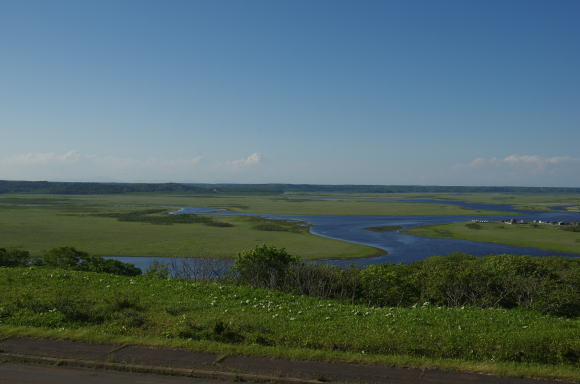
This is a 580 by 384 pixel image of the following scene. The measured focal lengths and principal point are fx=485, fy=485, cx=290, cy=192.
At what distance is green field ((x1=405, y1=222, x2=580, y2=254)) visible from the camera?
5825cm

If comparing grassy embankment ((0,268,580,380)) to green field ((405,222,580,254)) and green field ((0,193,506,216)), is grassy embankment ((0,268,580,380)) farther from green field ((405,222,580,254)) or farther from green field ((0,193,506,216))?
green field ((0,193,506,216))

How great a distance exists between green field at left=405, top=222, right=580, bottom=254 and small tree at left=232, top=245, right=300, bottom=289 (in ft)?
136

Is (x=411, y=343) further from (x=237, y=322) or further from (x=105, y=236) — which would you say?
(x=105, y=236)

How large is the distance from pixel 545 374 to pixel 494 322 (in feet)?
10.7

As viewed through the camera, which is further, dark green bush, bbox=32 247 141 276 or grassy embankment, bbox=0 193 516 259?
grassy embankment, bbox=0 193 516 259

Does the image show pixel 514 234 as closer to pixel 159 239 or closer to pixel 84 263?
pixel 159 239

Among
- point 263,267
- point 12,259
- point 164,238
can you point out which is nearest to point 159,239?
point 164,238

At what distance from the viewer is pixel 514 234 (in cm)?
6688

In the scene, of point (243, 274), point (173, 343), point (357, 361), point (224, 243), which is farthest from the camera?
point (224, 243)

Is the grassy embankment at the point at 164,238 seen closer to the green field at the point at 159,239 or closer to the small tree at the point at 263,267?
the green field at the point at 159,239

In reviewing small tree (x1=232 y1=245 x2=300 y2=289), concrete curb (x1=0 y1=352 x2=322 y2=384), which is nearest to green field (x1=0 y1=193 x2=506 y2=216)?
small tree (x1=232 y1=245 x2=300 y2=289)

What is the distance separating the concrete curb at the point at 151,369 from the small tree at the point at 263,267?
12551mm

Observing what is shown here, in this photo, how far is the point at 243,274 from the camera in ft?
84.3

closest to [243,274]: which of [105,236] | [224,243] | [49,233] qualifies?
[224,243]
